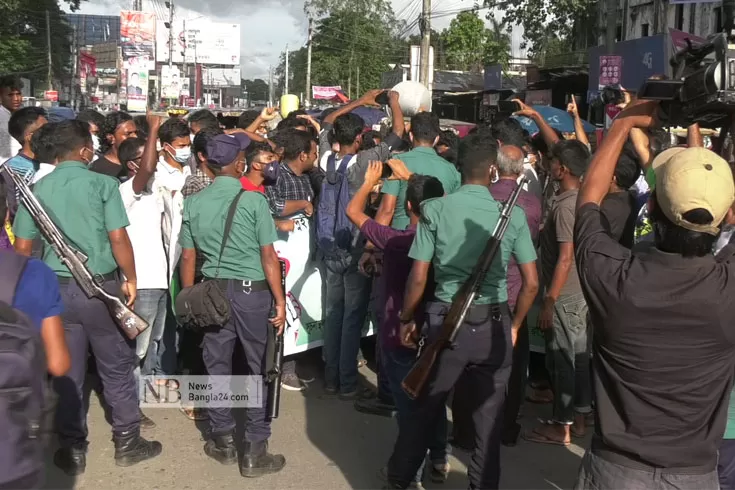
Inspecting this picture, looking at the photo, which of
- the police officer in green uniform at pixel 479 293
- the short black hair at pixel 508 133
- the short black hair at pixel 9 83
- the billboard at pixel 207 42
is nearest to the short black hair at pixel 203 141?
the police officer in green uniform at pixel 479 293

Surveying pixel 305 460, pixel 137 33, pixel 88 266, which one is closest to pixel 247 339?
pixel 305 460

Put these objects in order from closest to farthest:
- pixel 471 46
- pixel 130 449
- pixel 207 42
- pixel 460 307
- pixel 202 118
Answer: pixel 460 307, pixel 130 449, pixel 202 118, pixel 471 46, pixel 207 42

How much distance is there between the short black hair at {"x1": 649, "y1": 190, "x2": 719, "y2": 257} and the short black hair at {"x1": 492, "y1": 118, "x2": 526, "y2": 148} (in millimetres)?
2724

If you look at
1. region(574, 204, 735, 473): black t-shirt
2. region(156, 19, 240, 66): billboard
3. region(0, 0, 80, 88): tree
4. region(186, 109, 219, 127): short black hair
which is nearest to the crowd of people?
region(574, 204, 735, 473): black t-shirt

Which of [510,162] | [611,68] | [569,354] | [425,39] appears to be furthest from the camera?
[425,39]

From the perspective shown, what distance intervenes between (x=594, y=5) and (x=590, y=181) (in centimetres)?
3084

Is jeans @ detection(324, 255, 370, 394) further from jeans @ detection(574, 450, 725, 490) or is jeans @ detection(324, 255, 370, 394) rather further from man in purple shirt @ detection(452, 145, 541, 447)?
jeans @ detection(574, 450, 725, 490)

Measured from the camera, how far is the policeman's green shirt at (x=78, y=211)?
3.84 metres

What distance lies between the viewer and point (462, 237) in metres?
3.40

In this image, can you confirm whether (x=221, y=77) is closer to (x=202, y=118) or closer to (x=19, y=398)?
(x=202, y=118)

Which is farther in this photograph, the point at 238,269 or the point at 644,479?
the point at 238,269

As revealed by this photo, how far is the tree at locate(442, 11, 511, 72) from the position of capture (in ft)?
155

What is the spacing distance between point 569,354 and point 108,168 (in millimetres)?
3469

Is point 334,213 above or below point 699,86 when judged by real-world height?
below
